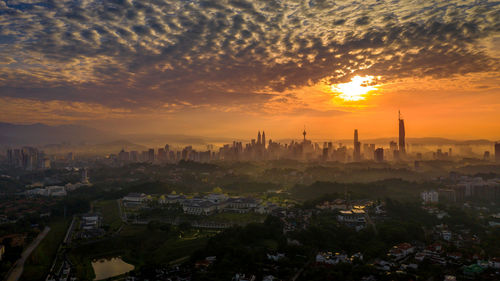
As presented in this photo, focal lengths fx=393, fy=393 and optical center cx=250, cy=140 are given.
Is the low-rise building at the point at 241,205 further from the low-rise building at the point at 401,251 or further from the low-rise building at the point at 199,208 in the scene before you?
the low-rise building at the point at 401,251

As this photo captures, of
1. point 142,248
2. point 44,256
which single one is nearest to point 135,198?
point 142,248

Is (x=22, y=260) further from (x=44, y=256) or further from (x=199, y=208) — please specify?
(x=199, y=208)

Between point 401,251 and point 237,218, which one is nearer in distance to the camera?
point 401,251

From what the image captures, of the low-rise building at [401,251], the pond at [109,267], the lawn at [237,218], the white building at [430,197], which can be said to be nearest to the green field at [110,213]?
the pond at [109,267]

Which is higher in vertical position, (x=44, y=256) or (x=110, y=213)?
(x=110, y=213)

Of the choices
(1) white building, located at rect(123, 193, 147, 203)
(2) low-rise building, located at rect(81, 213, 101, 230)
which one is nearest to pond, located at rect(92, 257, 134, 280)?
(2) low-rise building, located at rect(81, 213, 101, 230)

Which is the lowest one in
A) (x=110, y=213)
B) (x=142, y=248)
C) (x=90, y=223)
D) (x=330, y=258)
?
(x=142, y=248)

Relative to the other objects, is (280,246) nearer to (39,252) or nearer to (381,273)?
(381,273)
